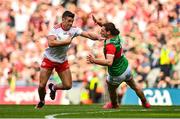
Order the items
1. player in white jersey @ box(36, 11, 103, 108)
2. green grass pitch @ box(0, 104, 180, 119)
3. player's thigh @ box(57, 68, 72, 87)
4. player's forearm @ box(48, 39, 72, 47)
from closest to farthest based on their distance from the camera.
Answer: green grass pitch @ box(0, 104, 180, 119)
player's forearm @ box(48, 39, 72, 47)
player in white jersey @ box(36, 11, 103, 108)
player's thigh @ box(57, 68, 72, 87)

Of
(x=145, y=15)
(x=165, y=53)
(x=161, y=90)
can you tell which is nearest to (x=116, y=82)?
(x=161, y=90)

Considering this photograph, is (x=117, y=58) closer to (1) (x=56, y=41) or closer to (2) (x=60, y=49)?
(2) (x=60, y=49)

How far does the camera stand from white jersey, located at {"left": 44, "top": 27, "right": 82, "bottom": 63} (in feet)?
49.2

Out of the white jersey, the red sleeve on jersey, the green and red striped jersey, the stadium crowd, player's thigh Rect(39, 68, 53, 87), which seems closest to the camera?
the red sleeve on jersey

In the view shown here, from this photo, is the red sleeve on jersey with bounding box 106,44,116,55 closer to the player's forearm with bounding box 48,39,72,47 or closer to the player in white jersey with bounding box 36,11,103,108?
the player in white jersey with bounding box 36,11,103,108

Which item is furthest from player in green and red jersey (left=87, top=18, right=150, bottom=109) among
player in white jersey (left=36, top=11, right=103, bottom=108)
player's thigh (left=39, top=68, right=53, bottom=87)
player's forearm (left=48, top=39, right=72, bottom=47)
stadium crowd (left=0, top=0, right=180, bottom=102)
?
stadium crowd (left=0, top=0, right=180, bottom=102)

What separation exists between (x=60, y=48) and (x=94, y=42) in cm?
953

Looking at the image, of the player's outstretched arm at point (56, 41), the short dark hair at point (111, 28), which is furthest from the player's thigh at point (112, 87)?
the player's outstretched arm at point (56, 41)

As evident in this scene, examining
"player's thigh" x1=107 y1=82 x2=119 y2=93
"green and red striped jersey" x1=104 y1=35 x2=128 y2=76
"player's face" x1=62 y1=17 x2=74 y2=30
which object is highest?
"player's face" x1=62 y1=17 x2=74 y2=30

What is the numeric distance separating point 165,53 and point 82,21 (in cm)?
423

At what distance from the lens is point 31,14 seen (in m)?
26.4

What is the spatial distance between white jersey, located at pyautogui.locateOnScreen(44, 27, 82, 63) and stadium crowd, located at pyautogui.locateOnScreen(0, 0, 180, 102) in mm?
7583

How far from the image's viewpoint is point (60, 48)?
49.6 ft

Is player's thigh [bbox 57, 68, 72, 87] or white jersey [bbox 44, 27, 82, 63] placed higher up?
white jersey [bbox 44, 27, 82, 63]
